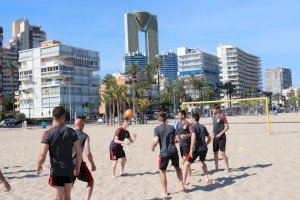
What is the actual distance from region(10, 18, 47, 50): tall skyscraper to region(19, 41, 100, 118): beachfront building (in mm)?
75391

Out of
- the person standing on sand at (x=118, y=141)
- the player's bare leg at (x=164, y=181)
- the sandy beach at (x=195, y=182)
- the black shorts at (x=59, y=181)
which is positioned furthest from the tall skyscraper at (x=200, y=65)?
the black shorts at (x=59, y=181)

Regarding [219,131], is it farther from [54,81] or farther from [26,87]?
[26,87]

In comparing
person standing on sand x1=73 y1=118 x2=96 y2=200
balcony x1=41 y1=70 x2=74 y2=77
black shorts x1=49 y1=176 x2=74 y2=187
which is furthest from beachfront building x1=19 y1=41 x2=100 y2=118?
black shorts x1=49 y1=176 x2=74 y2=187

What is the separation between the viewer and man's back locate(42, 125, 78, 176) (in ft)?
16.6

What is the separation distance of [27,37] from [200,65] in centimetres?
7354

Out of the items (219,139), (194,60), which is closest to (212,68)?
(194,60)

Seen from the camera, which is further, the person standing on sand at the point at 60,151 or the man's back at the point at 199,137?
the man's back at the point at 199,137

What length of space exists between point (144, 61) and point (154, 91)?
266ft

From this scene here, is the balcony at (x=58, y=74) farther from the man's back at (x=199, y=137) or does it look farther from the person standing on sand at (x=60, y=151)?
the person standing on sand at (x=60, y=151)

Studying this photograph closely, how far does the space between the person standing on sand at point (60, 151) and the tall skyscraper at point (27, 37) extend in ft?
579

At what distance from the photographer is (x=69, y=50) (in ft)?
321

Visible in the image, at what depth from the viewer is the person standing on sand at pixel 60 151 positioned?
16.6ft

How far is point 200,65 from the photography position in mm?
172125

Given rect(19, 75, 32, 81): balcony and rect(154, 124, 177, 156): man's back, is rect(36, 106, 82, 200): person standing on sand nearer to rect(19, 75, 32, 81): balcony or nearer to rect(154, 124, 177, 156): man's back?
rect(154, 124, 177, 156): man's back
